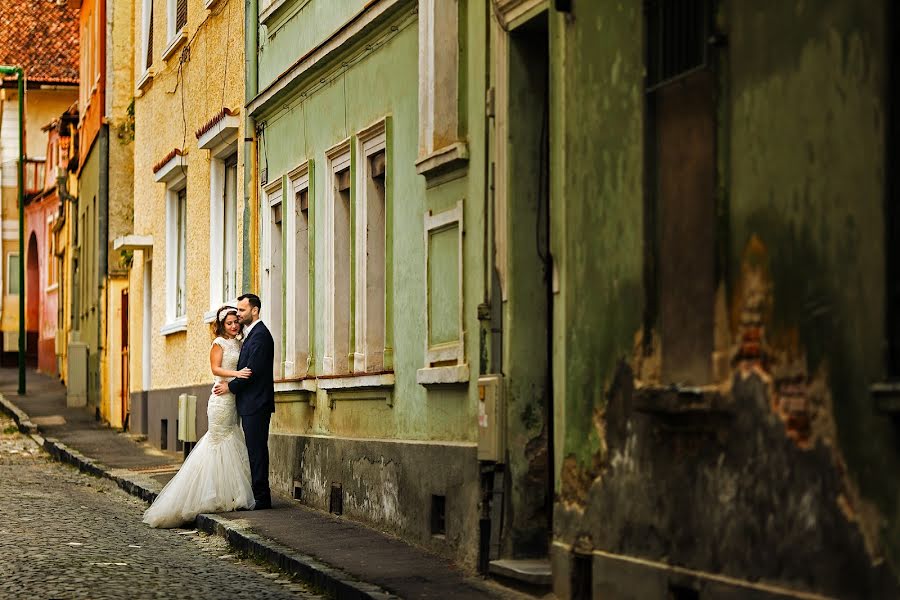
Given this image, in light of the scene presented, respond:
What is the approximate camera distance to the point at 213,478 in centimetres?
1606

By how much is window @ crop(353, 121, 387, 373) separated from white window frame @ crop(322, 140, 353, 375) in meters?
0.81

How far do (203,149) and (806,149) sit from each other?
16458 mm

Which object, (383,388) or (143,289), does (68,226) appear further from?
(383,388)

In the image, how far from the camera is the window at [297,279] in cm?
1827

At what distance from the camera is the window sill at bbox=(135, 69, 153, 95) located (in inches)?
1071

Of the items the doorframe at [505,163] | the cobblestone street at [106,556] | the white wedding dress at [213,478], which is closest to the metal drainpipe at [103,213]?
the cobblestone street at [106,556]

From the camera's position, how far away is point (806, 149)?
7172mm

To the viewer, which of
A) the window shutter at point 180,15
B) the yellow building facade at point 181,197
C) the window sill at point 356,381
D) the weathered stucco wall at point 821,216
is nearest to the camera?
the weathered stucco wall at point 821,216

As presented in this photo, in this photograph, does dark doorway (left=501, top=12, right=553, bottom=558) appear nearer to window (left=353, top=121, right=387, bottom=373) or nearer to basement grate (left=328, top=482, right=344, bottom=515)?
window (left=353, top=121, right=387, bottom=373)

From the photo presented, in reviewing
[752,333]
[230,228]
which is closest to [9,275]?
[230,228]

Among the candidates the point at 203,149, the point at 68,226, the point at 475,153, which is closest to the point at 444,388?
the point at 475,153

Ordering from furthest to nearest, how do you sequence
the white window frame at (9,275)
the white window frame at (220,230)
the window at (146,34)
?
1. the white window frame at (9,275)
2. the window at (146,34)
3. the white window frame at (220,230)

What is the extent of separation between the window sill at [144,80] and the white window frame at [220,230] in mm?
5112

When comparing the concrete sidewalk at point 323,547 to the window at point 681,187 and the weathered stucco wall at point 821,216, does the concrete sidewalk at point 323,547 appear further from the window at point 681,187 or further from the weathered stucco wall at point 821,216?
the weathered stucco wall at point 821,216
